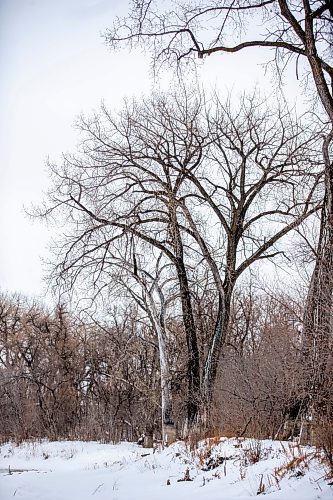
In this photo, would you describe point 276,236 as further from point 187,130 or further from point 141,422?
point 141,422

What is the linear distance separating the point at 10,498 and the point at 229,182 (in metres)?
9.59

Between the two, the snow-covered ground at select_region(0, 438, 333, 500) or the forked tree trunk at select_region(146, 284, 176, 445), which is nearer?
the snow-covered ground at select_region(0, 438, 333, 500)

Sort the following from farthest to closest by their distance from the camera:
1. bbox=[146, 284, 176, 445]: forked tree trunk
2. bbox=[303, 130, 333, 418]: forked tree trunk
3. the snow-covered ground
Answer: bbox=[146, 284, 176, 445]: forked tree trunk, bbox=[303, 130, 333, 418]: forked tree trunk, the snow-covered ground

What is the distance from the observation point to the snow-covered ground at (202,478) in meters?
5.53

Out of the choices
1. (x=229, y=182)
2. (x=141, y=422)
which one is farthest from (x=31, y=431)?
(x=229, y=182)

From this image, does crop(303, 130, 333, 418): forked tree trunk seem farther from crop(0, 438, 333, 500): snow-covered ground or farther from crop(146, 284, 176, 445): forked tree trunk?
crop(146, 284, 176, 445): forked tree trunk

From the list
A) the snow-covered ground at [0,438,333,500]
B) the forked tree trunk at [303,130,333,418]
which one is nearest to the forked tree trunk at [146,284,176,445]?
the snow-covered ground at [0,438,333,500]

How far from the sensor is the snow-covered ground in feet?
18.1

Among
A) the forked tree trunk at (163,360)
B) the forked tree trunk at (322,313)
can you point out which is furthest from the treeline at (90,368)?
the forked tree trunk at (322,313)

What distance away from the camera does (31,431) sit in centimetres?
2392

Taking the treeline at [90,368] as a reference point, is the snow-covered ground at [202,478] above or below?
below

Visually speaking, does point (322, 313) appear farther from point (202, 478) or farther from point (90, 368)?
point (90, 368)

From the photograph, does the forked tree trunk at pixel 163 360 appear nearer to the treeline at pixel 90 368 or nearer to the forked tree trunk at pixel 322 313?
the treeline at pixel 90 368

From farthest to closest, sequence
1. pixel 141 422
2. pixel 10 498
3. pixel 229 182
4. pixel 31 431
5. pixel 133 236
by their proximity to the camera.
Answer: pixel 31 431
pixel 141 422
pixel 229 182
pixel 133 236
pixel 10 498
